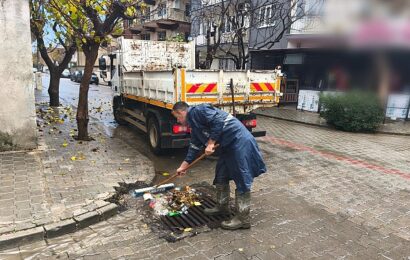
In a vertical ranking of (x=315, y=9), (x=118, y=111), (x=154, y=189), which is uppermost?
(x=315, y=9)

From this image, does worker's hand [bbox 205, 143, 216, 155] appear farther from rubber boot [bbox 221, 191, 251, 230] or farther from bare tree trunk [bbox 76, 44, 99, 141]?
bare tree trunk [bbox 76, 44, 99, 141]

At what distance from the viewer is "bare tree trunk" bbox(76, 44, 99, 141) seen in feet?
23.9

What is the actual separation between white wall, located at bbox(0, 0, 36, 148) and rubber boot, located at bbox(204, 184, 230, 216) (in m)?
4.44

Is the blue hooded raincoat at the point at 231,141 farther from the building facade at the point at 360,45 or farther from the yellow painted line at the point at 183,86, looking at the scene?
the building facade at the point at 360,45

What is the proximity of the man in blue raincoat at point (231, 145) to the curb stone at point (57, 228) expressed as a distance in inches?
52.5

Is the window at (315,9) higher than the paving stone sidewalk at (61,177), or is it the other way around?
the window at (315,9)

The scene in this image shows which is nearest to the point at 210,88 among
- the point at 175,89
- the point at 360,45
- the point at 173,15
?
the point at 175,89

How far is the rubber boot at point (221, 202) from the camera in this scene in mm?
4359

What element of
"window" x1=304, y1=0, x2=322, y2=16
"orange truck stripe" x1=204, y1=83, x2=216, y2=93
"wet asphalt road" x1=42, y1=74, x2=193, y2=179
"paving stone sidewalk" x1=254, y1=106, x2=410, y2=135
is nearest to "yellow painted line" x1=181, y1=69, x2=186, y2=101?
"orange truck stripe" x1=204, y1=83, x2=216, y2=93

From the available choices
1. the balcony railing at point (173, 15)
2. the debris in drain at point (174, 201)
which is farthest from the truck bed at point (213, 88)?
the balcony railing at point (173, 15)

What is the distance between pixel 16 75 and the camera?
627 centimetres

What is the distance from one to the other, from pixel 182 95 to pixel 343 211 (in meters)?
3.35

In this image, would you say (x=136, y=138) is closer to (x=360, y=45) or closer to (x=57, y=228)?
(x=57, y=228)

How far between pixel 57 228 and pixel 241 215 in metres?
2.25
